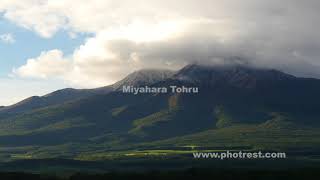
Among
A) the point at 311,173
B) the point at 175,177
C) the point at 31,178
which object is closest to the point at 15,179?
the point at 31,178

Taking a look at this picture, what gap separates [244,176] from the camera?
571 feet

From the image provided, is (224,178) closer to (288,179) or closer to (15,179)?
(288,179)

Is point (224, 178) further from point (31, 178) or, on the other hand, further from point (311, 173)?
point (31, 178)

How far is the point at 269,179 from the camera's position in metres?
172

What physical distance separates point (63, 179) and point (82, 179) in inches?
433

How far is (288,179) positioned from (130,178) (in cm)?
4806

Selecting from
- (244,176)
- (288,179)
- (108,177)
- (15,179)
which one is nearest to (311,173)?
(288,179)

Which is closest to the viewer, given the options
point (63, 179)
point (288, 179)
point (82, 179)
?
point (63, 179)

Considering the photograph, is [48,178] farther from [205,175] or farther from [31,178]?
[205,175]

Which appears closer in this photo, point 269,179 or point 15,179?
point 15,179

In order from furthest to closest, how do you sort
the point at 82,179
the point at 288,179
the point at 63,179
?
the point at 288,179
the point at 82,179
the point at 63,179

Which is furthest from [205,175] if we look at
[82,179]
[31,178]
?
[31,178]

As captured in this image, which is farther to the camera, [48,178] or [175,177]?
[175,177]

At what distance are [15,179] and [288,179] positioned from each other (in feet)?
263
